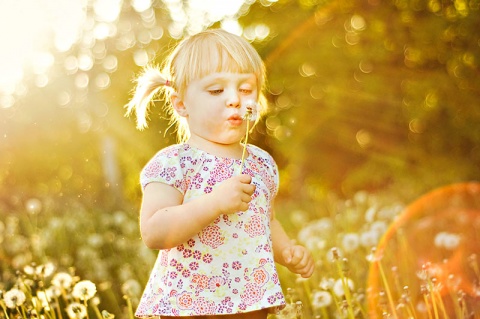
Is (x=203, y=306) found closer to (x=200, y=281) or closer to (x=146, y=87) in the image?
(x=200, y=281)

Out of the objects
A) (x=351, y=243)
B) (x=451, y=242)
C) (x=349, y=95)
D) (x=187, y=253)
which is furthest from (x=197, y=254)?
(x=349, y=95)

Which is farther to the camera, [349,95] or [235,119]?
[349,95]

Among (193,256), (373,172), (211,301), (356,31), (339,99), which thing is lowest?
(211,301)

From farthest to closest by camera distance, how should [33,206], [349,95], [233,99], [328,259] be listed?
[349,95] < [33,206] < [328,259] < [233,99]

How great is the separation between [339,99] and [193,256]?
26.9 feet

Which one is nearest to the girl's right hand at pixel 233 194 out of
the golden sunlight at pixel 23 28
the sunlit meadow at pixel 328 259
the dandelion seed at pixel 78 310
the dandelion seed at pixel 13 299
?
the sunlit meadow at pixel 328 259

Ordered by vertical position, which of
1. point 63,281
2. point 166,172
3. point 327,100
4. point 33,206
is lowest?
point 63,281

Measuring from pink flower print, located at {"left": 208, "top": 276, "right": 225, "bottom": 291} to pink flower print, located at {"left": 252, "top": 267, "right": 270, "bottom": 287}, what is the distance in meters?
0.11

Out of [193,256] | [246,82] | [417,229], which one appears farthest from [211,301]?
[417,229]

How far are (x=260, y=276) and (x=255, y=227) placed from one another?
171 mm

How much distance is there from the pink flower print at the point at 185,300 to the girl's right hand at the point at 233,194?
318 millimetres

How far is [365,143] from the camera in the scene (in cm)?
1131

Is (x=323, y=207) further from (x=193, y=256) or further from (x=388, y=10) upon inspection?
(x=193, y=256)

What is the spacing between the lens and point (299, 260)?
9.08 feet
